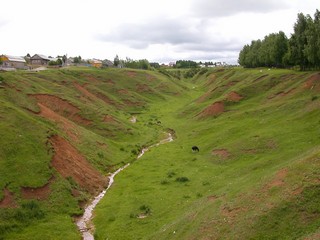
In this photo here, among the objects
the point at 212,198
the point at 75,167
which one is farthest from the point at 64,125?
the point at 212,198

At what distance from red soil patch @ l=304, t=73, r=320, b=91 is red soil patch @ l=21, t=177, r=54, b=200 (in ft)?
173

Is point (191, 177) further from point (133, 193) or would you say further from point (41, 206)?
point (41, 206)

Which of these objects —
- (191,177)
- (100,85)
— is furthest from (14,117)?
(100,85)

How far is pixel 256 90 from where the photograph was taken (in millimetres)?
88438

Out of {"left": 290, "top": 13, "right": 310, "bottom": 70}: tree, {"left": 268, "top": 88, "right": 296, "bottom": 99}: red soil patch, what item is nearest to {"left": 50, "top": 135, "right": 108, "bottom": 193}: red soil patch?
{"left": 268, "top": 88, "right": 296, "bottom": 99}: red soil patch

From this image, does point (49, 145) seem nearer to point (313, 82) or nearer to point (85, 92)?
point (313, 82)

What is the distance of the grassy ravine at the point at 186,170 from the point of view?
27594 millimetres

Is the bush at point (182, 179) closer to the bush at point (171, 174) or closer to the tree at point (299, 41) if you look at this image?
the bush at point (171, 174)

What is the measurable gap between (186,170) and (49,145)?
61.6 feet

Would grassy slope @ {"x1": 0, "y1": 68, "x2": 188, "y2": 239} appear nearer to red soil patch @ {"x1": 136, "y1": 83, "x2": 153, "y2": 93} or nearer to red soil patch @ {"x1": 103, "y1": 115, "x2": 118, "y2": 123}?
red soil patch @ {"x1": 103, "y1": 115, "x2": 118, "y2": 123}

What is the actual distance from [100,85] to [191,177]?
83.8 metres

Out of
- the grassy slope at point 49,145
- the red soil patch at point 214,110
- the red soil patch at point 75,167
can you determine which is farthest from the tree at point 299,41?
the red soil patch at point 75,167

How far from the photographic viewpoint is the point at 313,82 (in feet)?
238

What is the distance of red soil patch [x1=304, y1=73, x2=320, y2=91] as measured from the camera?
230 feet
